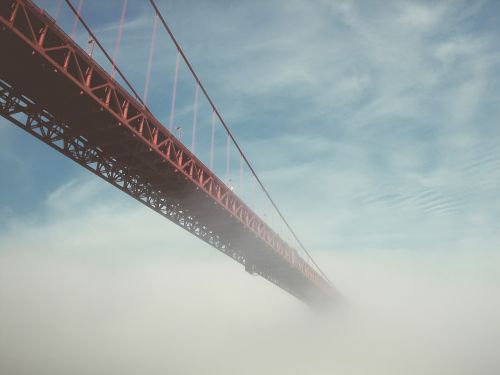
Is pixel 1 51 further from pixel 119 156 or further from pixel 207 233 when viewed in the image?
pixel 207 233

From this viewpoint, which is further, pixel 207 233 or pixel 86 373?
pixel 86 373

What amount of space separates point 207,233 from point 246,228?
337 centimetres

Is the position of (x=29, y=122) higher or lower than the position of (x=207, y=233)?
higher

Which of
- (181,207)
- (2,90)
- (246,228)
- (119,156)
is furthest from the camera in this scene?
(246,228)

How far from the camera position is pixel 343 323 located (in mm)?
55594

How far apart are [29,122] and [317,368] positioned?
1178 inches

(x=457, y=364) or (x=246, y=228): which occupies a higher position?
(x=246, y=228)

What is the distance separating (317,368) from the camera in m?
28.8

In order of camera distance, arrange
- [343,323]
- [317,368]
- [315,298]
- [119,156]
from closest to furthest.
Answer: [119,156]
[317,368]
[315,298]
[343,323]

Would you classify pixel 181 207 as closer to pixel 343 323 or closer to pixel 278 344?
→ pixel 278 344

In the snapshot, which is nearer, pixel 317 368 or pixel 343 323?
pixel 317 368

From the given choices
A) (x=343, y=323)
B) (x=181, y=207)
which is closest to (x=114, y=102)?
(x=181, y=207)

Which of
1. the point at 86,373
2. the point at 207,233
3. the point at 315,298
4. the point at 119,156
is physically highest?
the point at 119,156

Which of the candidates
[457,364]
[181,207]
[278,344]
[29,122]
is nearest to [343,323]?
[278,344]
